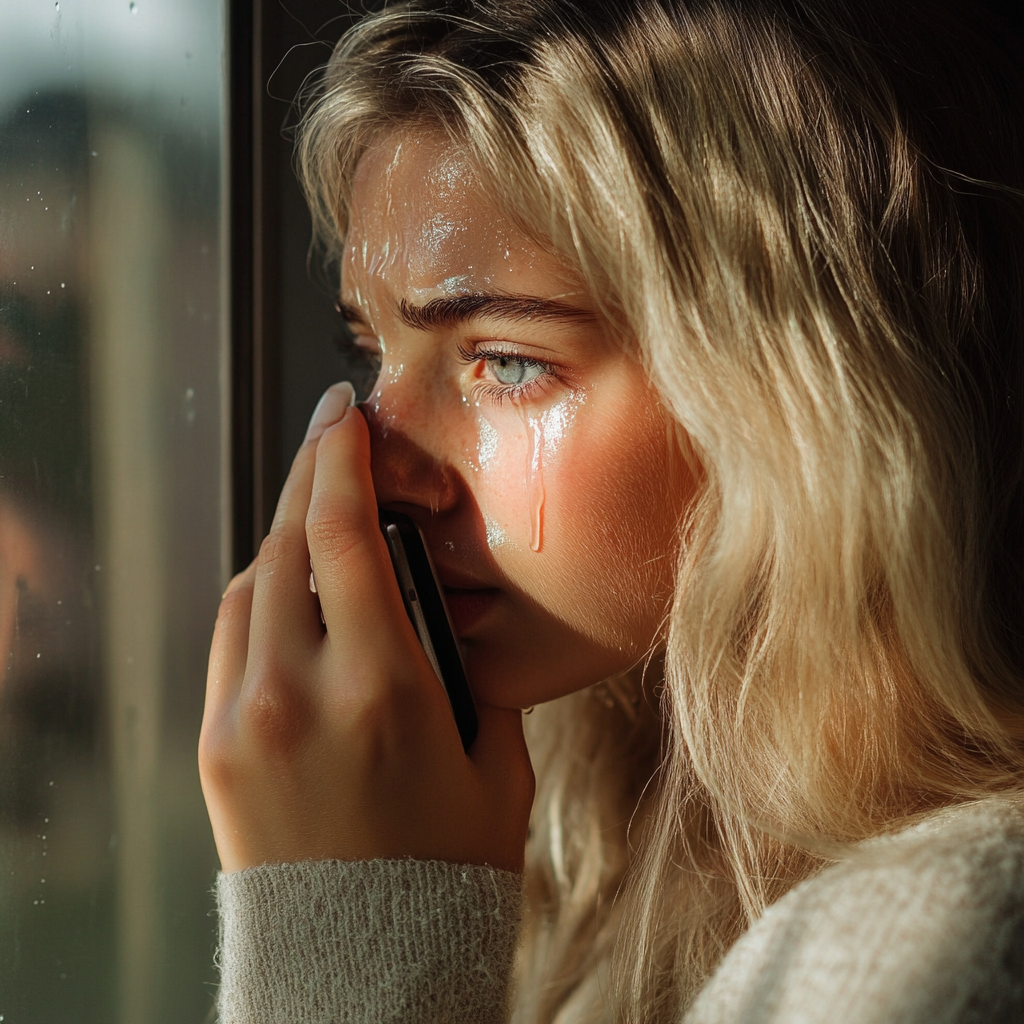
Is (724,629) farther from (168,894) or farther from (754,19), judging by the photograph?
(168,894)

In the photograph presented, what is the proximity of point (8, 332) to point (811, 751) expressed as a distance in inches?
31.3

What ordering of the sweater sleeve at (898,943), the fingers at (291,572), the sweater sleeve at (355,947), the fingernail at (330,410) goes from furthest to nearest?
the fingernail at (330,410) < the fingers at (291,572) < the sweater sleeve at (355,947) < the sweater sleeve at (898,943)

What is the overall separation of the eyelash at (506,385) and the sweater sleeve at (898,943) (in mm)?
476

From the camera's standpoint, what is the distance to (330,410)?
1.00 meters

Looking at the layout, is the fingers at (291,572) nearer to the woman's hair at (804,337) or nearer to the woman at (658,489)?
the woman at (658,489)

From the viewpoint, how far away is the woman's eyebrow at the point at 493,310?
0.82 m

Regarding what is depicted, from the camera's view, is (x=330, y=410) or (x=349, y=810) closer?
(x=349, y=810)

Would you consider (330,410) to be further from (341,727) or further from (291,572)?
(341,727)

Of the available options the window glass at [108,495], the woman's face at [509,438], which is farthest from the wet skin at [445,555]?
→ the window glass at [108,495]

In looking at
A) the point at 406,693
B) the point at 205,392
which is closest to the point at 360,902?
the point at 406,693

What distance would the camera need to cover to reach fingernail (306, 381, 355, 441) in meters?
0.99

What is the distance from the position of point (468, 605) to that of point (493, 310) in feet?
0.94

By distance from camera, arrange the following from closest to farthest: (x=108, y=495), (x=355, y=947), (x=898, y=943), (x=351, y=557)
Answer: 1. (x=898, y=943)
2. (x=355, y=947)
3. (x=351, y=557)
4. (x=108, y=495)

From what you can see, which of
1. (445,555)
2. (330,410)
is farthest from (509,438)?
(330,410)
